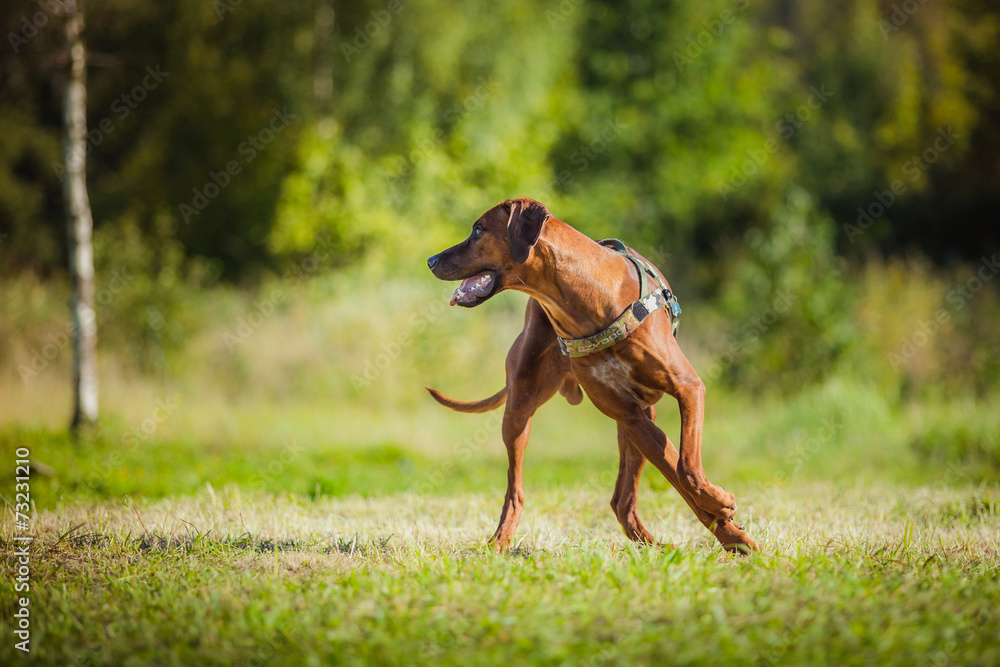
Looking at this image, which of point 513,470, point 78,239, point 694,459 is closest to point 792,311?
point 513,470

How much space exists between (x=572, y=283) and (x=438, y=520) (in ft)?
7.41

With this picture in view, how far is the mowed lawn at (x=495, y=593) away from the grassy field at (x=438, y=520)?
1 centimetres

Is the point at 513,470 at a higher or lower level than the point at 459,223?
lower

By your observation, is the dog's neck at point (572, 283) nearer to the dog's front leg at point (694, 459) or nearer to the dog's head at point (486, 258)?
the dog's head at point (486, 258)

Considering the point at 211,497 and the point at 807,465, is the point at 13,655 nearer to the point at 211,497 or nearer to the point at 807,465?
the point at 211,497

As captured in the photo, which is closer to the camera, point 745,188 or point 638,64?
point 638,64

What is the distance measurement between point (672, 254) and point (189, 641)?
812 inches

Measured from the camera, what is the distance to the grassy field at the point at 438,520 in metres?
2.85

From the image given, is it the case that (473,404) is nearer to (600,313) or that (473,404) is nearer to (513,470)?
(513,470)

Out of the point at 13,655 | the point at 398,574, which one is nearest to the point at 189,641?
the point at 13,655

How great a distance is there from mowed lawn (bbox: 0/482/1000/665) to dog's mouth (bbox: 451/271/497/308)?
48.1 inches

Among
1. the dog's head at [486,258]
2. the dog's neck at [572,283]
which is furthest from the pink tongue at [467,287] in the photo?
the dog's neck at [572,283]

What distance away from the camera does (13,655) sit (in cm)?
291

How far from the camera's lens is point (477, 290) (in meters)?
3.71
